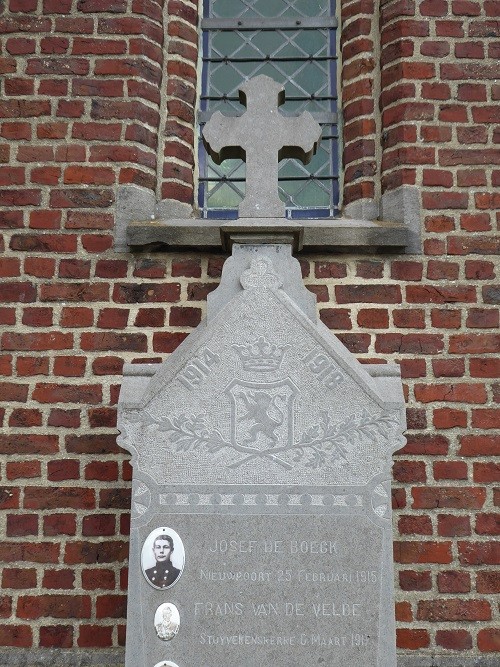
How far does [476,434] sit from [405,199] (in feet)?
3.65

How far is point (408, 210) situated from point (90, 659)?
235 centimetres

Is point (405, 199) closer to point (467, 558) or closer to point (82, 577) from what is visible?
point (467, 558)

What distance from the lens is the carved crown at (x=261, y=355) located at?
3303 mm

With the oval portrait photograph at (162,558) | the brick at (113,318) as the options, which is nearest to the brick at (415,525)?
the oval portrait photograph at (162,558)

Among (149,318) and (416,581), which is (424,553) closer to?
(416,581)

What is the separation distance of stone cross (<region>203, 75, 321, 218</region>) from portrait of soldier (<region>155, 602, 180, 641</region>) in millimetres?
1559

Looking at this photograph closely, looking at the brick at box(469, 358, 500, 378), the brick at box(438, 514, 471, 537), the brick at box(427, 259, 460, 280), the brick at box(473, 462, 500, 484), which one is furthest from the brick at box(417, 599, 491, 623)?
the brick at box(427, 259, 460, 280)

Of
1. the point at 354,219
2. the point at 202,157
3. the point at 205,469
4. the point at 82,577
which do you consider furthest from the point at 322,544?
the point at 202,157

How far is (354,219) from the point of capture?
4.38m

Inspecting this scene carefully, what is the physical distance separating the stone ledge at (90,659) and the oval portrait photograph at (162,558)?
782 mm

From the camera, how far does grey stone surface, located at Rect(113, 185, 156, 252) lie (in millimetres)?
4238

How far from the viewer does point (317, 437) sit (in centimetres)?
323

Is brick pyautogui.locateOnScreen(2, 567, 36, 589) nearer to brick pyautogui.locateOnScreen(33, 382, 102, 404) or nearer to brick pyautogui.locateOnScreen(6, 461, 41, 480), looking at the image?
brick pyautogui.locateOnScreen(6, 461, 41, 480)

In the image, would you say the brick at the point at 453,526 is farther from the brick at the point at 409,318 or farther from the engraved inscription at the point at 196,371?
the engraved inscription at the point at 196,371
